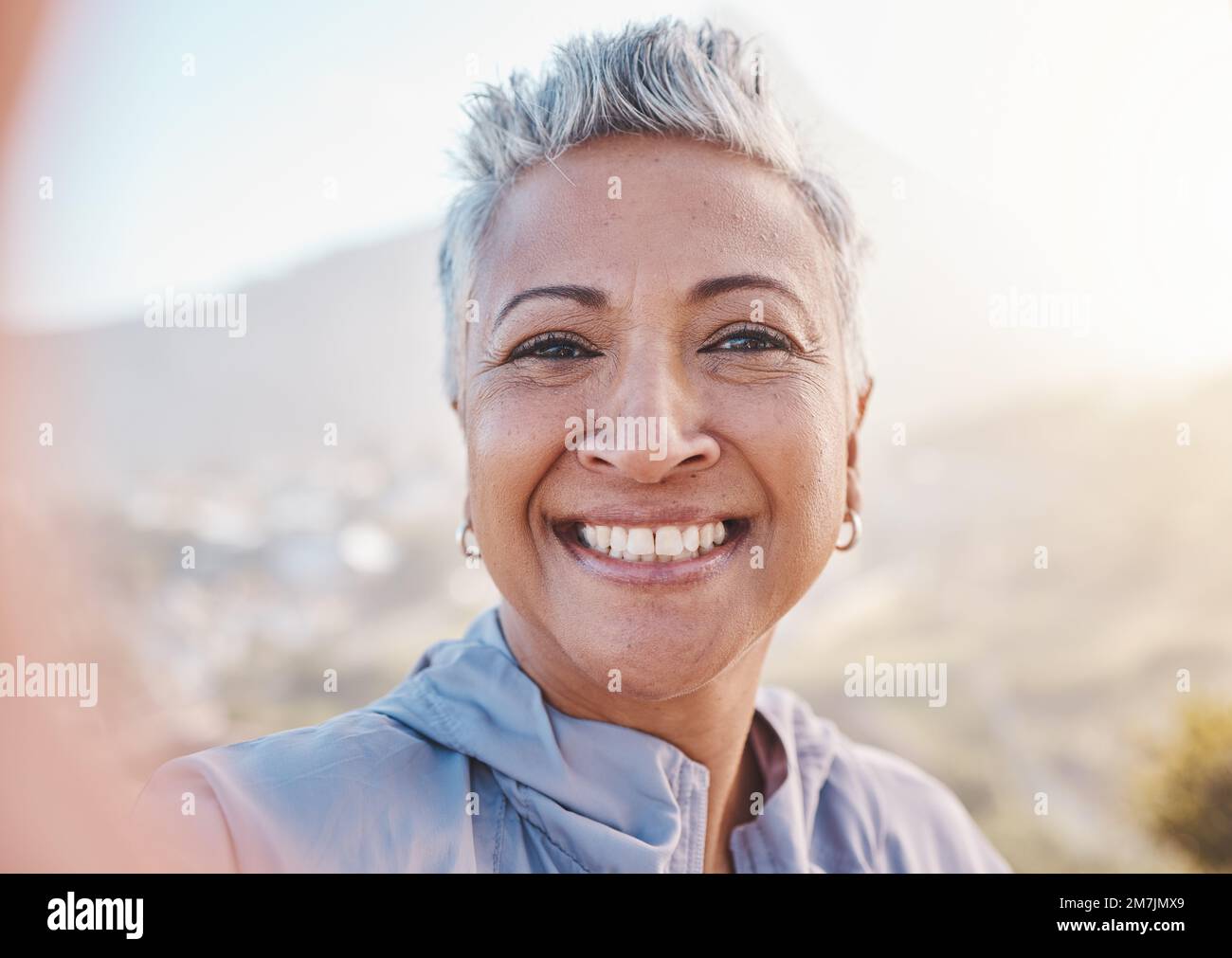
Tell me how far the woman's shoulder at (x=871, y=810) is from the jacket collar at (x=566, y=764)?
30 centimetres

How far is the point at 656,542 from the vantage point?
1.13 meters

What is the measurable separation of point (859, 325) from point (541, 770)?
2.74 ft

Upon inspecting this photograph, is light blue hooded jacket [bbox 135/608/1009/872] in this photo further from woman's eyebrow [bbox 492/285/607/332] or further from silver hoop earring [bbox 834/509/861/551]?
woman's eyebrow [bbox 492/285/607/332]

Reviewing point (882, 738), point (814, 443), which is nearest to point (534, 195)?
point (814, 443)

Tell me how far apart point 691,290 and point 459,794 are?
72 cm

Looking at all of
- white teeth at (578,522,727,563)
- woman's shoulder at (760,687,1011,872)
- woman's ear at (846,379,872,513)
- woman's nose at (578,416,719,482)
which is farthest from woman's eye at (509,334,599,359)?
woman's shoulder at (760,687,1011,872)

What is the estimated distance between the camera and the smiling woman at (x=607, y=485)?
3.67 feet

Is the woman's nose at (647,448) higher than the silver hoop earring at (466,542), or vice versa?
the woman's nose at (647,448)

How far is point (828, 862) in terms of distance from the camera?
1.46 meters

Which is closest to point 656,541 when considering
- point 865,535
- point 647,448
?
point 647,448

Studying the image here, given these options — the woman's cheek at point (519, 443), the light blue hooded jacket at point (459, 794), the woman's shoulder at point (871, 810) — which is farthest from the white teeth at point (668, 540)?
the woman's shoulder at point (871, 810)

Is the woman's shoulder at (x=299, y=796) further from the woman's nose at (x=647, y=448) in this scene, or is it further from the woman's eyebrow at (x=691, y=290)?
the woman's eyebrow at (x=691, y=290)

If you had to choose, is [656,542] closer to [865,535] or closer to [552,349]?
[552,349]

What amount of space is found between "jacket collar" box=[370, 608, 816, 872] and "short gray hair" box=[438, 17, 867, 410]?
49cm
